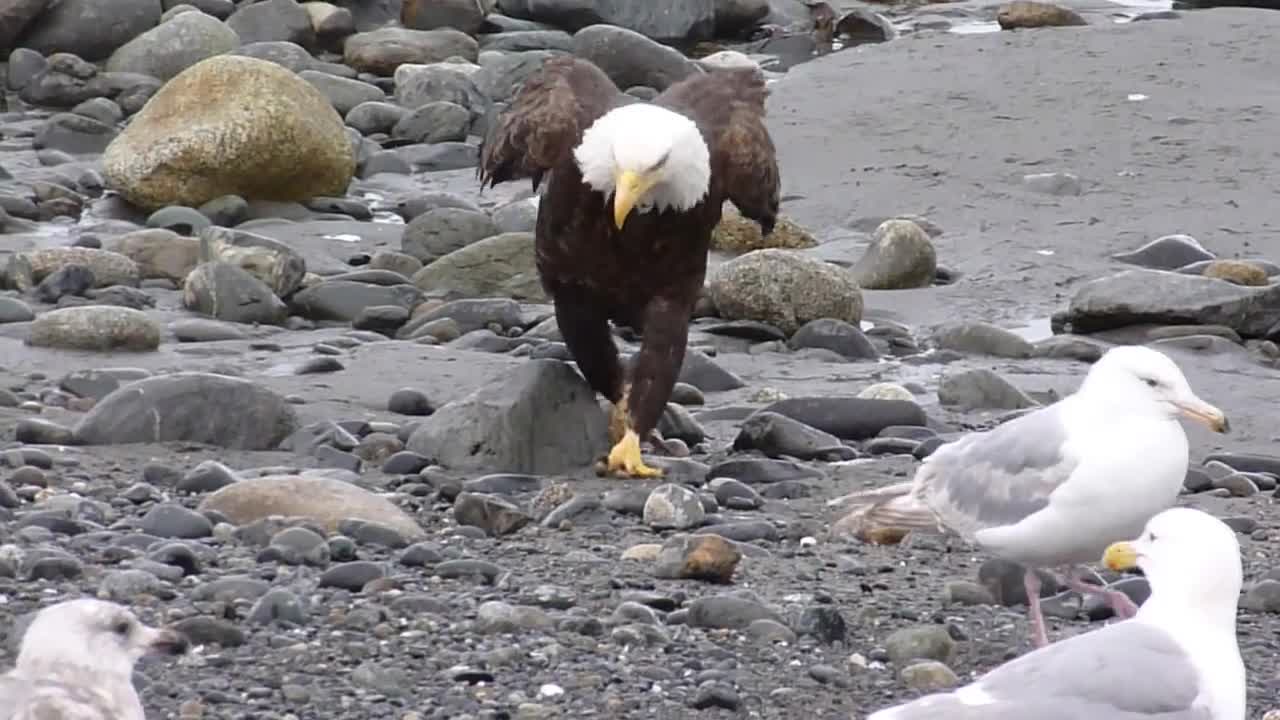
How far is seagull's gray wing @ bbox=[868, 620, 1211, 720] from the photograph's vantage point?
16.2ft

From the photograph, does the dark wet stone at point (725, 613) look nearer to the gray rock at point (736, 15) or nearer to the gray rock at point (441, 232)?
the gray rock at point (441, 232)

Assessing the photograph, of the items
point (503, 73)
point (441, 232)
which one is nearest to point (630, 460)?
point (441, 232)

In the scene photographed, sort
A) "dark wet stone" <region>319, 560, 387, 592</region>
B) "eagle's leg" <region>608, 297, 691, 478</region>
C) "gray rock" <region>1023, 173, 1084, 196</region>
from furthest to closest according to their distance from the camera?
"gray rock" <region>1023, 173, 1084, 196</region> → "eagle's leg" <region>608, 297, 691, 478</region> → "dark wet stone" <region>319, 560, 387, 592</region>

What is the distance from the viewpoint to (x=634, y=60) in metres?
19.2

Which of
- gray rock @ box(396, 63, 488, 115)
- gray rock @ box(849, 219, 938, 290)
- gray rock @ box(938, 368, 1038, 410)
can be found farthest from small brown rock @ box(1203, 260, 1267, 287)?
gray rock @ box(396, 63, 488, 115)

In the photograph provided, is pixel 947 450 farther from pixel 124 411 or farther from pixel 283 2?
pixel 283 2

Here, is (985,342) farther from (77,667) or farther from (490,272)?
(77,667)

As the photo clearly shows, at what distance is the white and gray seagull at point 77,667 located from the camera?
4988 mm

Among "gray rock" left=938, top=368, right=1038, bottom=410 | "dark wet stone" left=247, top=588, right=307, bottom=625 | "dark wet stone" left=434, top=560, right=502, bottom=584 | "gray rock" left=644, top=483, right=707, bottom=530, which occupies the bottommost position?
"gray rock" left=938, top=368, right=1038, bottom=410

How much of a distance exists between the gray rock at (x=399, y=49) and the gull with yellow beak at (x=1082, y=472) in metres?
13.4

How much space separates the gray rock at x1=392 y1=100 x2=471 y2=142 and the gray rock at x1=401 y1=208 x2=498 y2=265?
11.5 feet

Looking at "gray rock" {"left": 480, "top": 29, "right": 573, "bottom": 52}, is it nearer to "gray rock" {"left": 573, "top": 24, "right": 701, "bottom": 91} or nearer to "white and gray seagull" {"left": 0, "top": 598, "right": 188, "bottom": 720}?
"gray rock" {"left": 573, "top": 24, "right": 701, "bottom": 91}

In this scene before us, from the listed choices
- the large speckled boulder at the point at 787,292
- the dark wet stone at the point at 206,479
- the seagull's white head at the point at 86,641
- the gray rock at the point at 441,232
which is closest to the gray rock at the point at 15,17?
the gray rock at the point at 441,232

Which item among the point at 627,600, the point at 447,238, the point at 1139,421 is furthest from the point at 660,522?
the point at 447,238
